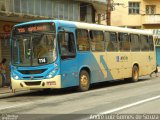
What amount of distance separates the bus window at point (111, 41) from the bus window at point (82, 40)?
2.01 m

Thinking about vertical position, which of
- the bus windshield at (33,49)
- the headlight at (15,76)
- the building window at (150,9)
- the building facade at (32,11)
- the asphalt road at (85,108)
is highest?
the building window at (150,9)

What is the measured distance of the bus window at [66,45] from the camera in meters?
18.2

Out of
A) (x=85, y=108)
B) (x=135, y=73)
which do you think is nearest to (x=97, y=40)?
(x=135, y=73)

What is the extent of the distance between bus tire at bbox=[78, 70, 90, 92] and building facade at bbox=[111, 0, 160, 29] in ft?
114

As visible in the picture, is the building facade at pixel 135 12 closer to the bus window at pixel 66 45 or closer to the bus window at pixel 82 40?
the bus window at pixel 82 40

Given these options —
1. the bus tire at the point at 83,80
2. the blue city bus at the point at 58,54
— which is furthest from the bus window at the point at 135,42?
the bus tire at the point at 83,80

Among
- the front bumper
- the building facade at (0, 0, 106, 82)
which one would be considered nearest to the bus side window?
the building facade at (0, 0, 106, 82)

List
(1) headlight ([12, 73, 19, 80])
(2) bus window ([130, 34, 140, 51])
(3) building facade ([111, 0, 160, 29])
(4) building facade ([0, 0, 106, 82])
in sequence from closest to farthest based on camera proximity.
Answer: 1. (1) headlight ([12, 73, 19, 80])
2. (4) building facade ([0, 0, 106, 82])
3. (2) bus window ([130, 34, 140, 51])
4. (3) building facade ([111, 0, 160, 29])

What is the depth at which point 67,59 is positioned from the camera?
18547mm

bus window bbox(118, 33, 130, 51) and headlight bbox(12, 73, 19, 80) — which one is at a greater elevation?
bus window bbox(118, 33, 130, 51)

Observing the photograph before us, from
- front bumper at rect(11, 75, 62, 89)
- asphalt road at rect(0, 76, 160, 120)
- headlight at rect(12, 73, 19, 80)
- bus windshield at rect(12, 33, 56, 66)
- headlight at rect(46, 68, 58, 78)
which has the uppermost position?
bus windshield at rect(12, 33, 56, 66)

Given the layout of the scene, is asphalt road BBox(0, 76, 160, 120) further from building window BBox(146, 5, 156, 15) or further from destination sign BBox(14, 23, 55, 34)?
building window BBox(146, 5, 156, 15)

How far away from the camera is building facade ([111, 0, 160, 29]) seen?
2135 inches

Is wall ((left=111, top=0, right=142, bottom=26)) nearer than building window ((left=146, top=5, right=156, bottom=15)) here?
Yes
